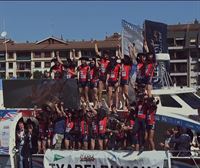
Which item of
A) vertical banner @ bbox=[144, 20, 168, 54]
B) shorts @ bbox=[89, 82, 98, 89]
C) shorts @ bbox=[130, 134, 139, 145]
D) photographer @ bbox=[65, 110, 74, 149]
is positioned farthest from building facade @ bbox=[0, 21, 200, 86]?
shorts @ bbox=[130, 134, 139, 145]

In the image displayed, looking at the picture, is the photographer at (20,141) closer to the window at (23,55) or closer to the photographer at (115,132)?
the photographer at (115,132)

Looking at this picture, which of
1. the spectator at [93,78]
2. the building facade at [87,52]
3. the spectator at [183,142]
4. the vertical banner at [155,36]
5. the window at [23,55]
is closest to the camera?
the spectator at [183,142]

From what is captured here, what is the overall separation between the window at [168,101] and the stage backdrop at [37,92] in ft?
7.03

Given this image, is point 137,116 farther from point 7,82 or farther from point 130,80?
point 7,82

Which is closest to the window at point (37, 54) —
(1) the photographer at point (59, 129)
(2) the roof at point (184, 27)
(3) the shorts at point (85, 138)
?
(2) the roof at point (184, 27)

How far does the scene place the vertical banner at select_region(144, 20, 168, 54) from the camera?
1684 centimetres

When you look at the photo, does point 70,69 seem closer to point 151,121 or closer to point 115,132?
point 115,132

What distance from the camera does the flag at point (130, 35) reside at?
16.4 metres

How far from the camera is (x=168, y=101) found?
44.4 ft

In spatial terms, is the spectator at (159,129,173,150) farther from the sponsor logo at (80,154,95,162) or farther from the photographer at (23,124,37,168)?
the photographer at (23,124,37,168)

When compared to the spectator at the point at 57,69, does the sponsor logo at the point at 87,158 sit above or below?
below

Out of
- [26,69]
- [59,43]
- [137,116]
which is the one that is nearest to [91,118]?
[137,116]

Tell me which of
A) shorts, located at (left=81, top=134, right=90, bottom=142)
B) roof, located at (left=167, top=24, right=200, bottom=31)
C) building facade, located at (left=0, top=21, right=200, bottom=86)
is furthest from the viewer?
roof, located at (left=167, top=24, right=200, bottom=31)

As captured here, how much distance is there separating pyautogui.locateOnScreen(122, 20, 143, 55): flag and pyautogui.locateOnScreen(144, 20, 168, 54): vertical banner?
0.29 m
